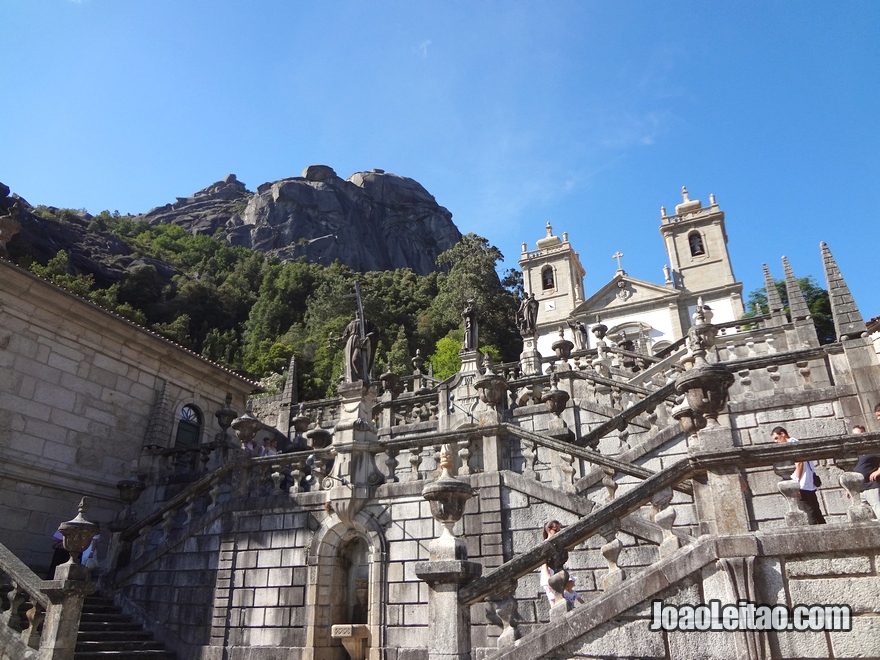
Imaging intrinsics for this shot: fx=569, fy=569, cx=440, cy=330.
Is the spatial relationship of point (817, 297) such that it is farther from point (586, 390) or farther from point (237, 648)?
point (237, 648)

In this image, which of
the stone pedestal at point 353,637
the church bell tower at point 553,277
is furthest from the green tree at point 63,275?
the church bell tower at point 553,277

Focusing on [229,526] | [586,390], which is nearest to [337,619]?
[229,526]

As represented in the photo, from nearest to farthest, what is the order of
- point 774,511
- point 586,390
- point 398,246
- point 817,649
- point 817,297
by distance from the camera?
point 817,649 < point 774,511 < point 586,390 < point 817,297 < point 398,246

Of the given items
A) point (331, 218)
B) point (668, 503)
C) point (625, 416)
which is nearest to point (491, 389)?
point (625, 416)

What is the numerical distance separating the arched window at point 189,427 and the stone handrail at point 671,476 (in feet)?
40.8

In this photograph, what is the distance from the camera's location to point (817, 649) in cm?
443

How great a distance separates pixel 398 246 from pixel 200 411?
8129 centimetres

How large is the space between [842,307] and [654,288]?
101 feet

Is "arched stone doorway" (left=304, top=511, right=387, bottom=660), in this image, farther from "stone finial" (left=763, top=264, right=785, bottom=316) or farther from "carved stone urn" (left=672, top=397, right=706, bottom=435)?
"stone finial" (left=763, top=264, right=785, bottom=316)

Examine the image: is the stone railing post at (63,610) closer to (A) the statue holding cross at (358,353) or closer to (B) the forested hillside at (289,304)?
(A) the statue holding cross at (358,353)

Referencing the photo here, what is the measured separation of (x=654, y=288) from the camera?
4203 centimetres

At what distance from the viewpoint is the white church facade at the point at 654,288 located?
40906 mm

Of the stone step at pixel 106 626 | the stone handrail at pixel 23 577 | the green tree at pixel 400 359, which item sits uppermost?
the green tree at pixel 400 359

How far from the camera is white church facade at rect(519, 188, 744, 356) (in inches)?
1610
